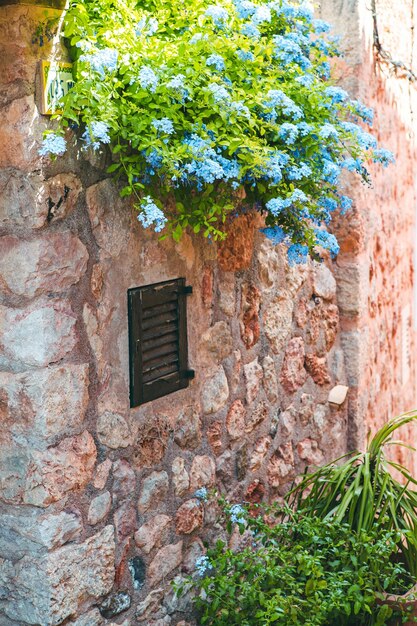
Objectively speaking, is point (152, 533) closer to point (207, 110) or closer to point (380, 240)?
point (207, 110)

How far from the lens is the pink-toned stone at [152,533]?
9.25ft

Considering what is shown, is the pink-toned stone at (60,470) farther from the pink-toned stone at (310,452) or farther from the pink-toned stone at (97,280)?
the pink-toned stone at (310,452)

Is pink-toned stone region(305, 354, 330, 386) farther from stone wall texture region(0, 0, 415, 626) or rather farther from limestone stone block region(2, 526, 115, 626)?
limestone stone block region(2, 526, 115, 626)

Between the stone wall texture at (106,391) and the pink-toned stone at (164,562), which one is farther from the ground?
the stone wall texture at (106,391)

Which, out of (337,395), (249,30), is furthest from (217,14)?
(337,395)

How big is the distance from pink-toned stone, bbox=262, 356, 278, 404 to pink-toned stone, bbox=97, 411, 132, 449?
1.00m

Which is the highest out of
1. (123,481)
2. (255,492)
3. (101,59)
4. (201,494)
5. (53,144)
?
(101,59)

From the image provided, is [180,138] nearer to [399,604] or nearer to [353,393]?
[399,604]

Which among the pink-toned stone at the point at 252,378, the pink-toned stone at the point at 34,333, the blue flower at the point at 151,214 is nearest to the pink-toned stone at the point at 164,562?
the pink-toned stone at the point at 252,378

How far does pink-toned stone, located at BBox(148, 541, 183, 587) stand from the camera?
288 centimetres

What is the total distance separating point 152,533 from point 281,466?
1.05 meters

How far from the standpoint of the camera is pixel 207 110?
2559 millimetres

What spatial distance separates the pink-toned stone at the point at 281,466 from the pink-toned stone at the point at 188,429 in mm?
673

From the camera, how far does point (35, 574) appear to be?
96.3 inches
